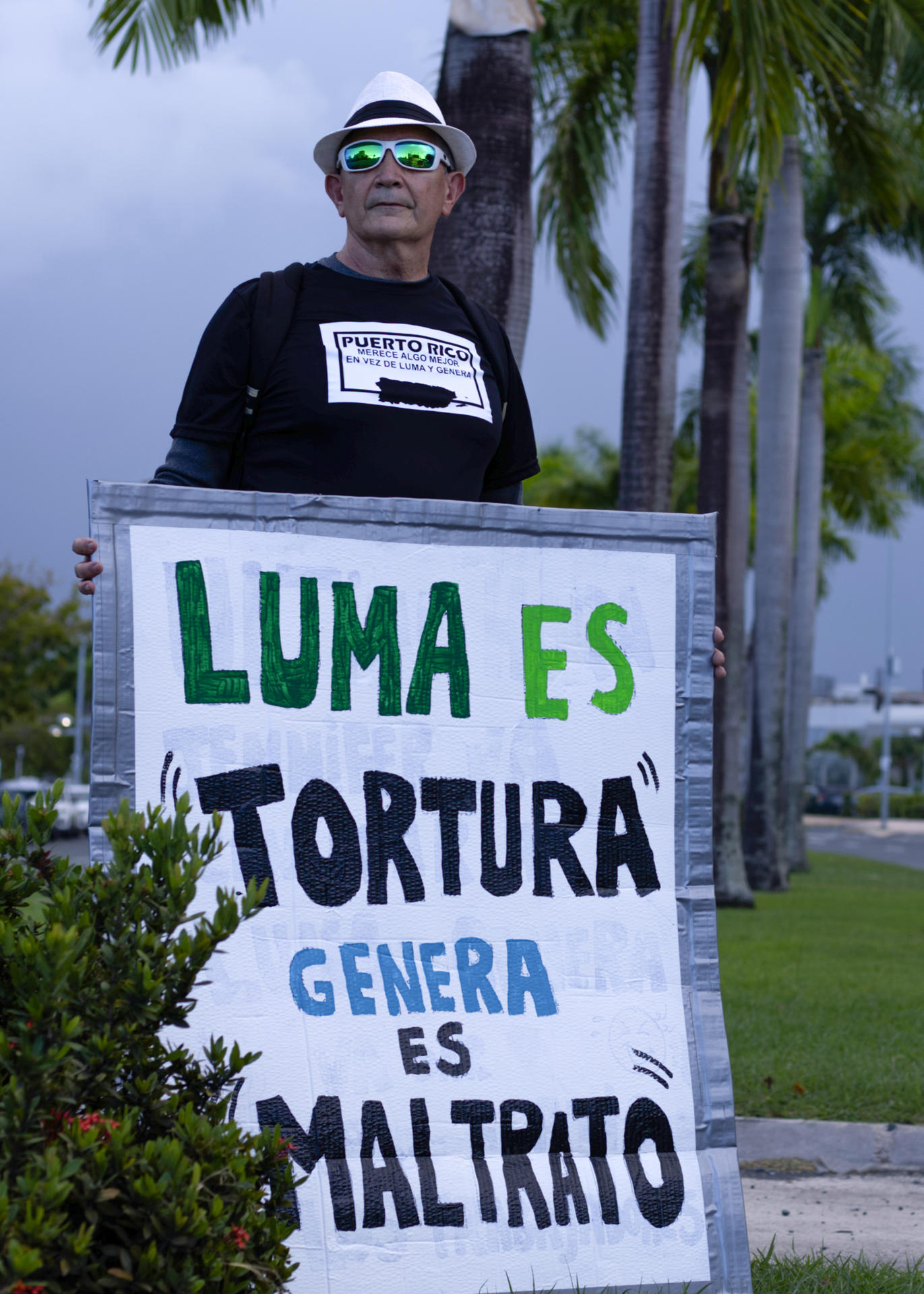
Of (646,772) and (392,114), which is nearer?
(646,772)

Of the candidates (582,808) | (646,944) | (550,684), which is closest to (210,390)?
(550,684)

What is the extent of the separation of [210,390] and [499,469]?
29.8 inches

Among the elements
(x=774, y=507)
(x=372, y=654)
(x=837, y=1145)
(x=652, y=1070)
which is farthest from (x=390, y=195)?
(x=774, y=507)

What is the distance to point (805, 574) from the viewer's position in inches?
1044

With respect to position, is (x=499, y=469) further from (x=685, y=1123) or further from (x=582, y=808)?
(x=685, y=1123)

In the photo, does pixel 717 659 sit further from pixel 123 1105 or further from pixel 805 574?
pixel 805 574

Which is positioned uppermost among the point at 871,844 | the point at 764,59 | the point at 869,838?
the point at 764,59

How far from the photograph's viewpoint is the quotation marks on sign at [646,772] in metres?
3.19

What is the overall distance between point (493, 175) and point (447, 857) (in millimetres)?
4997

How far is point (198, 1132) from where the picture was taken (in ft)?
6.90

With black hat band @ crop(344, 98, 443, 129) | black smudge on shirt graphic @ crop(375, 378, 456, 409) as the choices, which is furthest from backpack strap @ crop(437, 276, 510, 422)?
black hat band @ crop(344, 98, 443, 129)

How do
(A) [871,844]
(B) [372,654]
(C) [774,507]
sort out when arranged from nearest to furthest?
(B) [372,654] → (C) [774,507] → (A) [871,844]

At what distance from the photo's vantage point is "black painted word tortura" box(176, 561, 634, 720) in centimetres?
300

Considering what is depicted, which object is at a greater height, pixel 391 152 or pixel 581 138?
pixel 581 138
